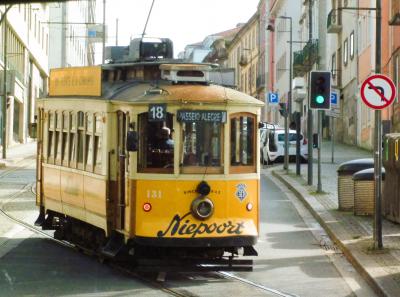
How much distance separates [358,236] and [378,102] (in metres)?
2.65

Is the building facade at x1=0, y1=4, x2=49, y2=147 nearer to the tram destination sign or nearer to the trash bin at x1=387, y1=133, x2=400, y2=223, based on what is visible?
the trash bin at x1=387, y1=133, x2=400, y2=223

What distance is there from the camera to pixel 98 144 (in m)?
13.8

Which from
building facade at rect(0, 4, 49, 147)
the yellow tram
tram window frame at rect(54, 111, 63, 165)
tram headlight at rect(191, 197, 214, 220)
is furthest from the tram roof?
building facade at rect(0, 4, 49, 147)

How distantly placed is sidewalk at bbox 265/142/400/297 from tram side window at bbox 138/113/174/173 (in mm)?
2887

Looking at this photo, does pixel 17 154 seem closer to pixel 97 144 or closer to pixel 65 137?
pixel 65 137

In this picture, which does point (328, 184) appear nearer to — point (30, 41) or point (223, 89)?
point (223, 89)

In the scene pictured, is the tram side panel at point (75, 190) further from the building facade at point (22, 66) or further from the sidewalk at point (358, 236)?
the building facade at point (22, 66)

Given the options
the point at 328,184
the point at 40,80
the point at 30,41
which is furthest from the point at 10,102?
the point at 328,184

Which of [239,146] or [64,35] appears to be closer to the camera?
[239,146]

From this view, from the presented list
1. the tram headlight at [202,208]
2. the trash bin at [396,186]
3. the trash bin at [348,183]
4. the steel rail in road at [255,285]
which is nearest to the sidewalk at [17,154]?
the trash bin at [348,183]

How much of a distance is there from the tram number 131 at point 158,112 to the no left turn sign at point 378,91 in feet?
10.7

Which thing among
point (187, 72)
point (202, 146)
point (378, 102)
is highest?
point (187, 72)

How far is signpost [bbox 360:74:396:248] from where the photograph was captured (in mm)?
14125

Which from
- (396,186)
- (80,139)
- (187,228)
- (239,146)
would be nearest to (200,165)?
(239,146)
